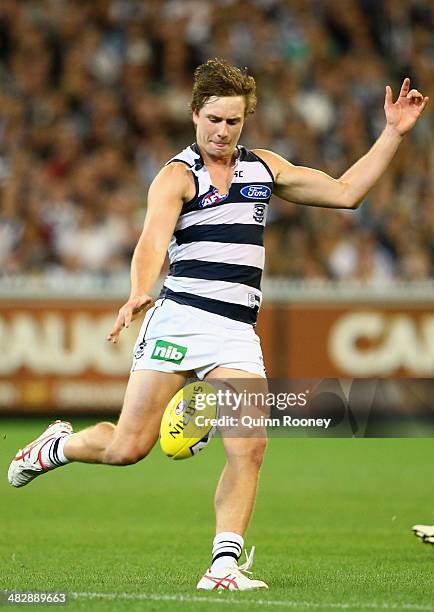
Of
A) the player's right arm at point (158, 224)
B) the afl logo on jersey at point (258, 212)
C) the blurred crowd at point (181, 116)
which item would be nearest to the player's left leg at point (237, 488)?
the player's right arm at point (158, 224)

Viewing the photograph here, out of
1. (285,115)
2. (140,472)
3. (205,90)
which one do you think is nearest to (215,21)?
(285,115)

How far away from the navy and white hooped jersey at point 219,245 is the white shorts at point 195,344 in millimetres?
57

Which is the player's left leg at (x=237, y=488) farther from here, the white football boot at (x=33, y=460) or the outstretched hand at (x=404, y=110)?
the outstretched hand at (x=404, y=110)

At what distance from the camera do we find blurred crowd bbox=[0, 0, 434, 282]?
16.5m

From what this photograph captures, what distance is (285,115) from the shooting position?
59.4 ft

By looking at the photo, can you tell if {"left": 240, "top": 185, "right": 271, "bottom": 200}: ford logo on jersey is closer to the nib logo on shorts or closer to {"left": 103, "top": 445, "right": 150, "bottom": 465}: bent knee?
the nib logo on shorts

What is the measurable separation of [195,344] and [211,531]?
2.72 m

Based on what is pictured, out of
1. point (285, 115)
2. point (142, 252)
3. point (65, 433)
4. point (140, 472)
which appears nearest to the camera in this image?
point (142, 252)

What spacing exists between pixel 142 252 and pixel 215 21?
13.7 m

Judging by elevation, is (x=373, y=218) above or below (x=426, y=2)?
below

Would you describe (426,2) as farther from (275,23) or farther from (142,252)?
(142,252)

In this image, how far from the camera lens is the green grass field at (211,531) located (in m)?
6.07

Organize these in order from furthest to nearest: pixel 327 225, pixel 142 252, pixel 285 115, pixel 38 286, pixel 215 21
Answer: pixel 215 21
pixel 285 115
pixel 327 225
pixel 38 286
pixel 142 252

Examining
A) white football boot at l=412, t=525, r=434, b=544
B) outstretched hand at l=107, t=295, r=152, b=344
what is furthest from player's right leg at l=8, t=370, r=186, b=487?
white football boot at l=412, t=525, r=434, b=544
